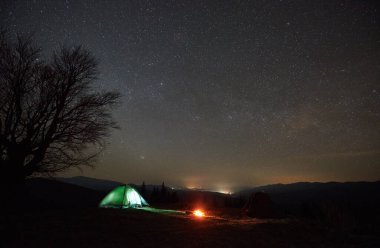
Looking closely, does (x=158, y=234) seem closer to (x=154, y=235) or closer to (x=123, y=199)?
(x=154, y=235)

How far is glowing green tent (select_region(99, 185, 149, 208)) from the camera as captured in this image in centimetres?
1836

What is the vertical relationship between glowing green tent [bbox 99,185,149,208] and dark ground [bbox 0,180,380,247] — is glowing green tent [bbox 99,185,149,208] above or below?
above

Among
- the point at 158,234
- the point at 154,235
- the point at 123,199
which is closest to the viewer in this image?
the point at 154,235

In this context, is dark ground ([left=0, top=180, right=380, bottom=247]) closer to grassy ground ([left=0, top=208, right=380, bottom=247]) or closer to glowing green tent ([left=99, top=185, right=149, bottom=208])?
grassy ground ([left=0, top=208, right=380, bottom=247])

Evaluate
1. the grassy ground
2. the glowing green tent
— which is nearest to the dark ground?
the grassy ground

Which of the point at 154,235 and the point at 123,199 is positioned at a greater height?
the point at 123,199

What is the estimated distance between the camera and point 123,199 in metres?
18.5

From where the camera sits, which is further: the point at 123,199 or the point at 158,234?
the point at 123,199

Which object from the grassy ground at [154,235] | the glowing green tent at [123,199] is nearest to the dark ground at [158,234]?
the grassy ground at [154,235]

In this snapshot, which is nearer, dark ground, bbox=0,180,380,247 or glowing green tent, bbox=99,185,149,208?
dark ground, bbox=0,180,380,247

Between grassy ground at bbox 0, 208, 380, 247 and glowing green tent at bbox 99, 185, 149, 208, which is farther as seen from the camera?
glowing green tent at bbox 99, 185, 149, 208

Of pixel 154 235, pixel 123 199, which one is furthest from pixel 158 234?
pixel 123 199

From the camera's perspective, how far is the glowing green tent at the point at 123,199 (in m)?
18.4

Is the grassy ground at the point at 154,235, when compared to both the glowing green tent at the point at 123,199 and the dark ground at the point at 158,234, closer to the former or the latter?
the dark ground at the point at 158,234
